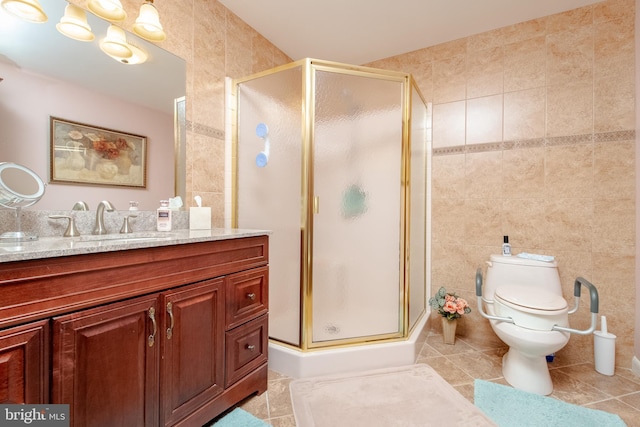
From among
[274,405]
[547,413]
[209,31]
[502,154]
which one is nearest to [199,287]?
[274,405]

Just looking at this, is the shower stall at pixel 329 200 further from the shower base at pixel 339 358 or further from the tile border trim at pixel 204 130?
the tile border trim at pixel 204 130

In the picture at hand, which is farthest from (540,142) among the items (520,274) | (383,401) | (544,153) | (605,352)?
(383,401)

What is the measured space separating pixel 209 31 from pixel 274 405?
221 cm

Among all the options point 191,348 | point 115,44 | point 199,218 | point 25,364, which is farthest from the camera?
point 199,218

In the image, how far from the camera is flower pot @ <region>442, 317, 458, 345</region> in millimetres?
2158

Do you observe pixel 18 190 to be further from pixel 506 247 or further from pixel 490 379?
pixel 506 247

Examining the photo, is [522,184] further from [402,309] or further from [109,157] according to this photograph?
[109,157]

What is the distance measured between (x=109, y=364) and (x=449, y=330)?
208cm

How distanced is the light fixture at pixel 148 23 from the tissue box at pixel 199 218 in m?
0.87

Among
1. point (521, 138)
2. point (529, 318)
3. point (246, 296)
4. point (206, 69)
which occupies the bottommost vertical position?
point (529, 318)

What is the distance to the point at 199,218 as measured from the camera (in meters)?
1.63

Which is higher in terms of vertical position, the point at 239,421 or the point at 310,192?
the point at 310,192

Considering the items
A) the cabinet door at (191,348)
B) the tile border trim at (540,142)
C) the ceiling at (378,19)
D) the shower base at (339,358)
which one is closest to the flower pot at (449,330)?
the shower base at (339,358)

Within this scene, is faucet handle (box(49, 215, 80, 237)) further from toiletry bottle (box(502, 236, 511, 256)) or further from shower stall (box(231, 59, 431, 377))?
toiletry bottle (box(502, 236, 511, 256))
